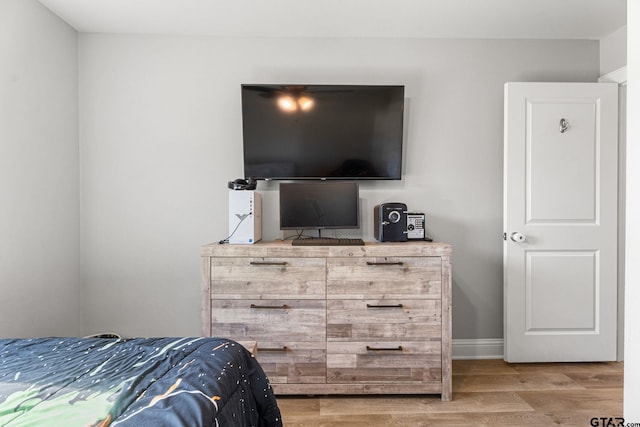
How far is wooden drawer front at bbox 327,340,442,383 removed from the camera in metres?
2.35

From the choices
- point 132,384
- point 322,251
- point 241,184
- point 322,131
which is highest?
point 322,131

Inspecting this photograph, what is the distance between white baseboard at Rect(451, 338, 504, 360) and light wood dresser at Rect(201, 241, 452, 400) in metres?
0.67

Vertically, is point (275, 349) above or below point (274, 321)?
below

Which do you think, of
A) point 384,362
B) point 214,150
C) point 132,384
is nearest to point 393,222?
point 384,362

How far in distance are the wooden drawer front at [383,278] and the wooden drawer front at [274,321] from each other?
0.54 feet

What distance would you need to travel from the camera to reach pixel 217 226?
2.90 meters

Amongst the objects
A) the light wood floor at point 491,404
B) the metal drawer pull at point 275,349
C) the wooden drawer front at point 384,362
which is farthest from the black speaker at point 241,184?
the light wood floor at point 491,404

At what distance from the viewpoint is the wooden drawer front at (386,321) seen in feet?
7.72

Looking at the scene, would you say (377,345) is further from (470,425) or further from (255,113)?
(255,113)

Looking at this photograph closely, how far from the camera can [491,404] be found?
2.27 meters

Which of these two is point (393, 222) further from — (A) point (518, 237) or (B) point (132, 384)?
(B) point (132, 384)

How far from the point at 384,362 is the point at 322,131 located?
1573mm

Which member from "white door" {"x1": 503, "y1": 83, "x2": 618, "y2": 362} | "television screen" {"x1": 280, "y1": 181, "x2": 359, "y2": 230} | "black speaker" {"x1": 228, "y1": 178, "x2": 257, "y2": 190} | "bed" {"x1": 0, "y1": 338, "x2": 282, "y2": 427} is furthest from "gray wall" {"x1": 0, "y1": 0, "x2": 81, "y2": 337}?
"white door" {"x1": 503, "y1": 83, "x2": 618, "y2": 362}

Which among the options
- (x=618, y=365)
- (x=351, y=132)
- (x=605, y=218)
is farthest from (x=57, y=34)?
(x=618, y=365)
